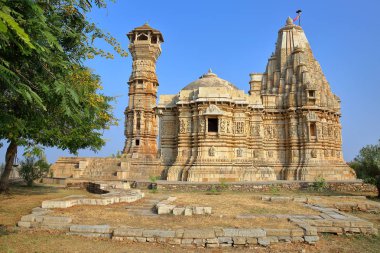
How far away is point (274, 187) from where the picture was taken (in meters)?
19.9

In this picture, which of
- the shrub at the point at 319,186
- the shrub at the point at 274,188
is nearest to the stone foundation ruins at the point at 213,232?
the shrub at the point at 274,188

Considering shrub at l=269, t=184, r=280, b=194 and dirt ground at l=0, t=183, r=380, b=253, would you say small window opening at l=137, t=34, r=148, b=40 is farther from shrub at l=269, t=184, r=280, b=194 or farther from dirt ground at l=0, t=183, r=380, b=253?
dirt ground at l=0, t=183, r=380, b=253

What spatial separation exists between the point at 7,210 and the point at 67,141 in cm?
377

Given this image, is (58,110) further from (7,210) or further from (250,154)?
(250,154)

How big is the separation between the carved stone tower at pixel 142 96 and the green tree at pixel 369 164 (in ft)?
66.9

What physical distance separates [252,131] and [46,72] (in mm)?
21038

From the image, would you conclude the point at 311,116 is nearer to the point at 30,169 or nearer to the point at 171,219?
the point at 171,219

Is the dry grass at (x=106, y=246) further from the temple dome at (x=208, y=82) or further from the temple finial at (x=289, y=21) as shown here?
the temple finial at (x=289, y=21)

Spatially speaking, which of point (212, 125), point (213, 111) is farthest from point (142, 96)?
point (213, 111)

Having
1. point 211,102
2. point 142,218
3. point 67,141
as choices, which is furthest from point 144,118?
→ point 142,218

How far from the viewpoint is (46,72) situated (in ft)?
19.7

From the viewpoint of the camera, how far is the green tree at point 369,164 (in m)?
17.9

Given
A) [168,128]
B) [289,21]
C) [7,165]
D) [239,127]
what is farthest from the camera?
[289,21]

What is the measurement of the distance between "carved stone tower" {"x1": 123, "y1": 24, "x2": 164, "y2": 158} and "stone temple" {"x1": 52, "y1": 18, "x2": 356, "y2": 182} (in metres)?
2.32
